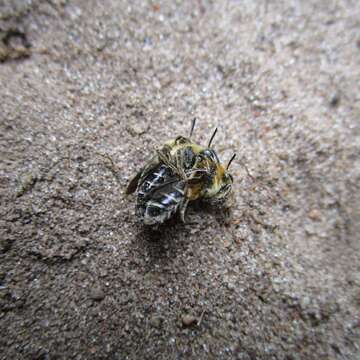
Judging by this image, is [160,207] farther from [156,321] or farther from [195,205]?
[156,321]

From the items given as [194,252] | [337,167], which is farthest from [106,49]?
[337,167]

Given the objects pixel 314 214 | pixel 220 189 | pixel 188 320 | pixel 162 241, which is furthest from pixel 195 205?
pixel 314 214

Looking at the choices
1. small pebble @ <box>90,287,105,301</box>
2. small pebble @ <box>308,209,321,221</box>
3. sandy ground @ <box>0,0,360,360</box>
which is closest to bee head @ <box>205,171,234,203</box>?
sandy ground @ <box>0,0,360,360</box>

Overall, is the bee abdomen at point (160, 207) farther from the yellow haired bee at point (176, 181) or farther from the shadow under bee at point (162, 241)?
the shadow under bee at point (162, 241)

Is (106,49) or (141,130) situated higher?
(106,49)

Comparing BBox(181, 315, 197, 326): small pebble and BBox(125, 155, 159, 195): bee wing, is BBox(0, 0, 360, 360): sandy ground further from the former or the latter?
BBox(125, 155, 159, 195): bee wing

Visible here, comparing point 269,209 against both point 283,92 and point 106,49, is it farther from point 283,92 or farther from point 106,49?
point 106,49
